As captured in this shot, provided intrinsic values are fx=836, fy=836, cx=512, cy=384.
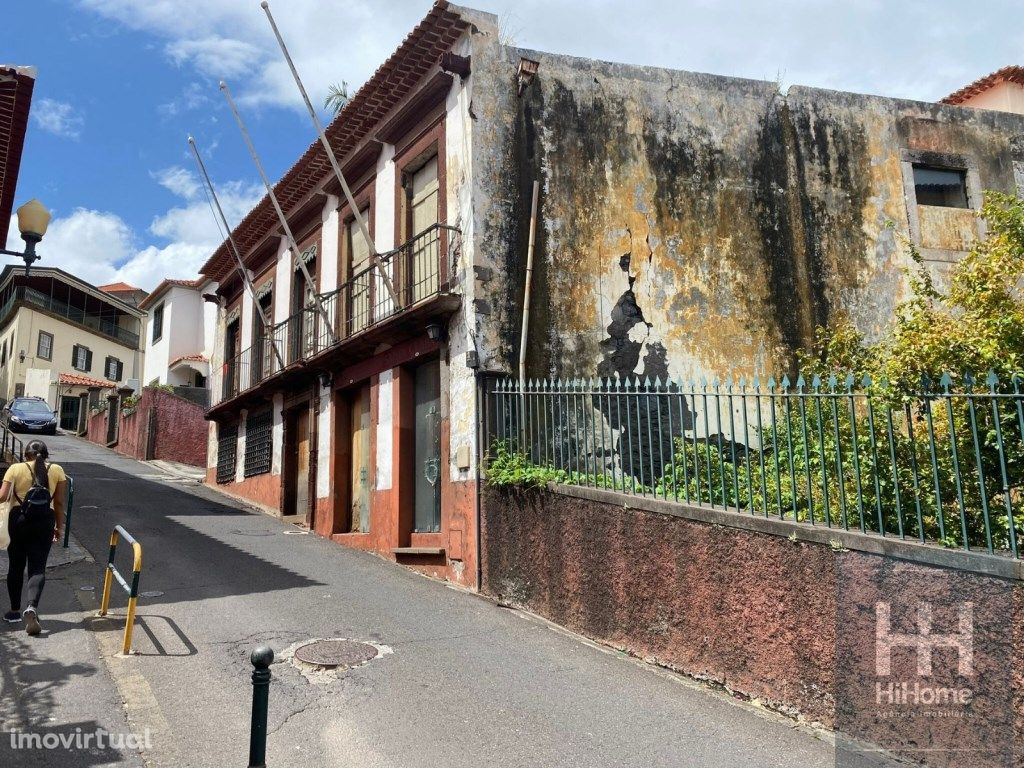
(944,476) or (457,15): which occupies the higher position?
(457,15)

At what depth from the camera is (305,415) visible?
52.0 ft

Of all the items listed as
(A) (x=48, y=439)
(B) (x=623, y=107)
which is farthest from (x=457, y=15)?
(A) (x=48, y=439)

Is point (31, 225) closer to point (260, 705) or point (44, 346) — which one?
point (260, 705)

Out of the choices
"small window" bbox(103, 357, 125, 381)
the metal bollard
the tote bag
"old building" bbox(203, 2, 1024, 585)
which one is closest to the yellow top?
the tote bag

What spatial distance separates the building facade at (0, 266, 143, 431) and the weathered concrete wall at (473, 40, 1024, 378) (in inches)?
1294

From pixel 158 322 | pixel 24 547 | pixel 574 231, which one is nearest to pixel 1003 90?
pixel 574 231

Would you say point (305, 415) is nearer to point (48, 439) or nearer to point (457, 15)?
point (457, 15)

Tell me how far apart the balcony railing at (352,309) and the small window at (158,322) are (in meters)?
15.4

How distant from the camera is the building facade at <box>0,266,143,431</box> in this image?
4047cm

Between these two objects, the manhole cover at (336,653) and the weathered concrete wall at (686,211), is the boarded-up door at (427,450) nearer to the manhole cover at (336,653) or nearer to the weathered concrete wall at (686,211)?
the weathered concrete wall at (686,211)

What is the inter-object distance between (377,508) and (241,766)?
25.2 feet

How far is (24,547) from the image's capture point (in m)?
7.18

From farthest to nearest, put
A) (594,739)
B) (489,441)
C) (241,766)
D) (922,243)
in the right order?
(922,243) < (489,441) < (594,739) < (241,766)

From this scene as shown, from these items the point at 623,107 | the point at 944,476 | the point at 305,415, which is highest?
the point at 623,107
